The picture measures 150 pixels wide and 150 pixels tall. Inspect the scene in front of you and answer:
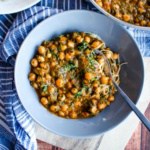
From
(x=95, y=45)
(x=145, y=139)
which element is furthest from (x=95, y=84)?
(x=145, y=139)

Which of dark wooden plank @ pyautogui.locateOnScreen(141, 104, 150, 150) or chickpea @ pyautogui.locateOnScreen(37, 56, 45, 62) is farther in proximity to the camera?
dark wooden plank @ pyautogui.locateOnScreen(141, 104, 150, 150)

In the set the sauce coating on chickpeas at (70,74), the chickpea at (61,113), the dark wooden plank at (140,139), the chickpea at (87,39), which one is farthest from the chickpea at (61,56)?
the dark wooden plank at (140,139)

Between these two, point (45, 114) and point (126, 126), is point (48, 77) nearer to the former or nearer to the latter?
point (45, 114)

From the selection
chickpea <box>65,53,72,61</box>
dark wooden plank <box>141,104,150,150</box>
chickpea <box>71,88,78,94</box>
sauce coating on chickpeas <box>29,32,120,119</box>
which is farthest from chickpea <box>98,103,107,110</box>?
dark wooden plank <box>141,104,150,150</box>

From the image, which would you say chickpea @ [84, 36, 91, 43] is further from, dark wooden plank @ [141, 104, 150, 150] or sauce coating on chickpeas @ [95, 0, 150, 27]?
dark wooden plank @ [141, 104, 150, 150]

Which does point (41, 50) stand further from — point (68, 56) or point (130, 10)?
point (130, 10)
